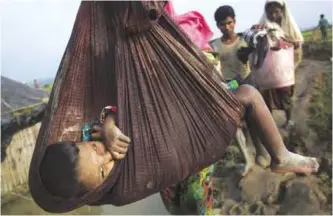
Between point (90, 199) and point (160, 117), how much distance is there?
240 mm

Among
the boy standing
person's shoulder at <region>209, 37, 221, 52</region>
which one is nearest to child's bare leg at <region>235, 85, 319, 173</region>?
the boy standing

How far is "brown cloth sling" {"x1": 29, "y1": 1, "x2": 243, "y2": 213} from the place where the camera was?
1.13 m

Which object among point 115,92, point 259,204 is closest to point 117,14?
point 115,92

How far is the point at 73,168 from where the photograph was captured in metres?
1.07

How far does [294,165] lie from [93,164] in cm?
60

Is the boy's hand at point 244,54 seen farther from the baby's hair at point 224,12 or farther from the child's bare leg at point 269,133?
the child's bare leg at point 269,133

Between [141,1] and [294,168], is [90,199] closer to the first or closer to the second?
[141,1]

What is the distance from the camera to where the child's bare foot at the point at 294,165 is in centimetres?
139

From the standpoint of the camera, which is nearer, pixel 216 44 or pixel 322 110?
pixel 216 44

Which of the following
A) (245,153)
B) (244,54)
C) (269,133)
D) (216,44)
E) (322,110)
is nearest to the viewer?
(269,133)

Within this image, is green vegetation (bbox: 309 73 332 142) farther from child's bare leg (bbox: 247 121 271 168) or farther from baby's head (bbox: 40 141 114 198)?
baby's head (bbox: 40 141 114 198)

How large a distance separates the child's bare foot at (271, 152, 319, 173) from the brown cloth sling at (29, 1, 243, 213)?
0.26 meters

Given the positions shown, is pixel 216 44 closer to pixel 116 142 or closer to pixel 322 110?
pixel 116 142

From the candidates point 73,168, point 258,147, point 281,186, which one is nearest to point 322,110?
point 281,186
